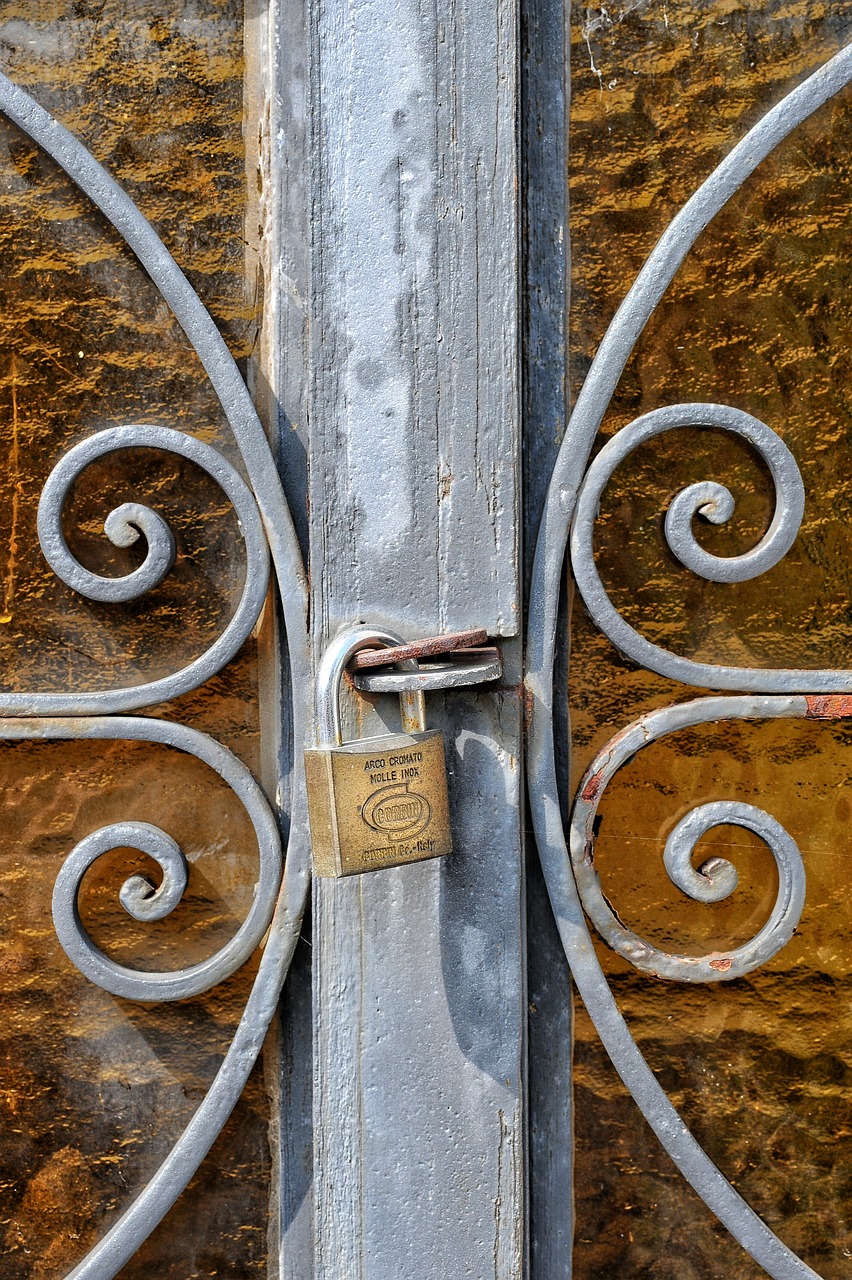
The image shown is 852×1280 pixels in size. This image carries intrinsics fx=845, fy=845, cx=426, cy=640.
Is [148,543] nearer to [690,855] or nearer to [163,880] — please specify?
[163,880]

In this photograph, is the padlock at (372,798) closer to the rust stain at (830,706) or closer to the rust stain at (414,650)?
the rust stain at (414,650)

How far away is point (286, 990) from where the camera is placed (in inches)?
28.5

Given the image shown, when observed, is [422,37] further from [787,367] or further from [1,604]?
[1,604]

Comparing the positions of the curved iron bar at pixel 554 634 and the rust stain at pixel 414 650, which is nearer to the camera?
the rust stain at pixel 414 650

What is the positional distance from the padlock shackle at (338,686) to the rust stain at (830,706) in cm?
34

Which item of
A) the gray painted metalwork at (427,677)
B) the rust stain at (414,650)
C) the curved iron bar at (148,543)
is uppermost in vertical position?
the curved iron bar at (148,543)

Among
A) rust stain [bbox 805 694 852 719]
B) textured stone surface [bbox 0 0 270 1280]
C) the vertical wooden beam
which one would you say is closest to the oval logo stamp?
A: the vertical wooden beam

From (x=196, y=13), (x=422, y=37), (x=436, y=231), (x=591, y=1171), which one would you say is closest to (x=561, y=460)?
(x=436, y=231)

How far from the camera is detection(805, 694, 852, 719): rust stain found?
0.71 meters

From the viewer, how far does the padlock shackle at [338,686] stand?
0.59 metres

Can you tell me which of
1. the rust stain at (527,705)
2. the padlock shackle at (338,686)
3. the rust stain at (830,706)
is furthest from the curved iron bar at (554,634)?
the rust stain at (830,706)

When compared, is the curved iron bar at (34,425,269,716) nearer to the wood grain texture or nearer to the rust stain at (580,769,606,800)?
the wood grain texture

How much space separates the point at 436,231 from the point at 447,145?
6cm

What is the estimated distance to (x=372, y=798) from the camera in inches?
22.0
